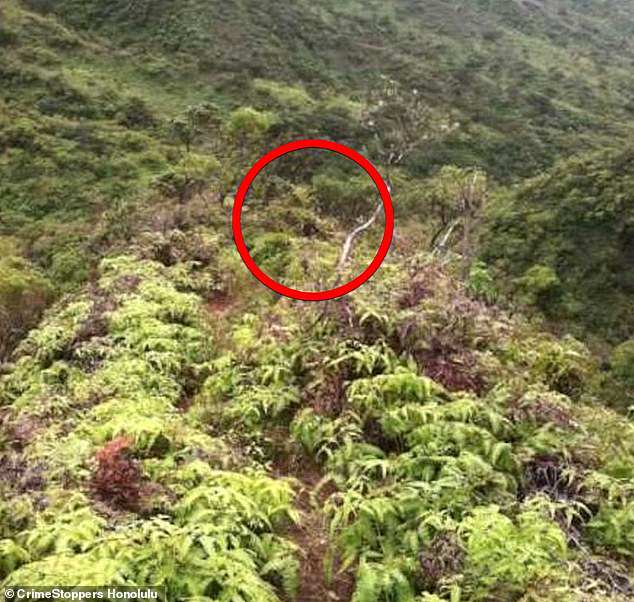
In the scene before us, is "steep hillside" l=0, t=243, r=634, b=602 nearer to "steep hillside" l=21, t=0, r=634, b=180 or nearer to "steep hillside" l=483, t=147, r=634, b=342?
"steep hillside" l=483, t=147, r=634, b=342

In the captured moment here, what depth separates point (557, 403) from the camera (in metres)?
6.91

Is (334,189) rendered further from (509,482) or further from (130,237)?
(509,482)

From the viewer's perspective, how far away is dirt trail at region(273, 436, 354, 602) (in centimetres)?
534

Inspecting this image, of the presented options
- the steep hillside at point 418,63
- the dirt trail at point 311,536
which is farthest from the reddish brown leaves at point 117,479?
the steep hillside at point 418,63

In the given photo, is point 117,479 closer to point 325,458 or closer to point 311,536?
point 311,536

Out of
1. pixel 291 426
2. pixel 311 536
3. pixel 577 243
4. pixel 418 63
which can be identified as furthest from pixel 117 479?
pixel 418 63

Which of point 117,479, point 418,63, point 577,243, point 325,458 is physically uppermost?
point 117,479

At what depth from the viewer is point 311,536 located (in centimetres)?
587

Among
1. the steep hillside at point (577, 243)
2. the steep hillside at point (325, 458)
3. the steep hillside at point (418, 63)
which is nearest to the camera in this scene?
the steep hillside at point (325, 458)

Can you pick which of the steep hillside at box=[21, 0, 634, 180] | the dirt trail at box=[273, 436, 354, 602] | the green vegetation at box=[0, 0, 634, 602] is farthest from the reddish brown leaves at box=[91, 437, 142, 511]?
the steep hillside at box=[21, 0, 634, 180]

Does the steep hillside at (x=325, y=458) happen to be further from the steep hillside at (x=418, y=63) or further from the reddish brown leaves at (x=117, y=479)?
the steep hillside at (x=418, y=63)

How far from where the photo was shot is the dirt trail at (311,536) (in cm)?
534

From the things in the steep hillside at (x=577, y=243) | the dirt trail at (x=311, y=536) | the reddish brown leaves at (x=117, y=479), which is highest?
the reddish brown leaves at (x=117, y=479)

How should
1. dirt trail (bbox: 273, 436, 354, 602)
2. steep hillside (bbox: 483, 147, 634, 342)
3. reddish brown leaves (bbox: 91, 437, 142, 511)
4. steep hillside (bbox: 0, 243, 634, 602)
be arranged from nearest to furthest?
steep hillside (bbox: 0, 243, 634, 602)
dirt trail (bbox: 273, 436, 354, 602)
reddish brown leaves (bbox: 91, 437, 142, 511)
steep hillside (bbox: 483, 147, 634, 342)
